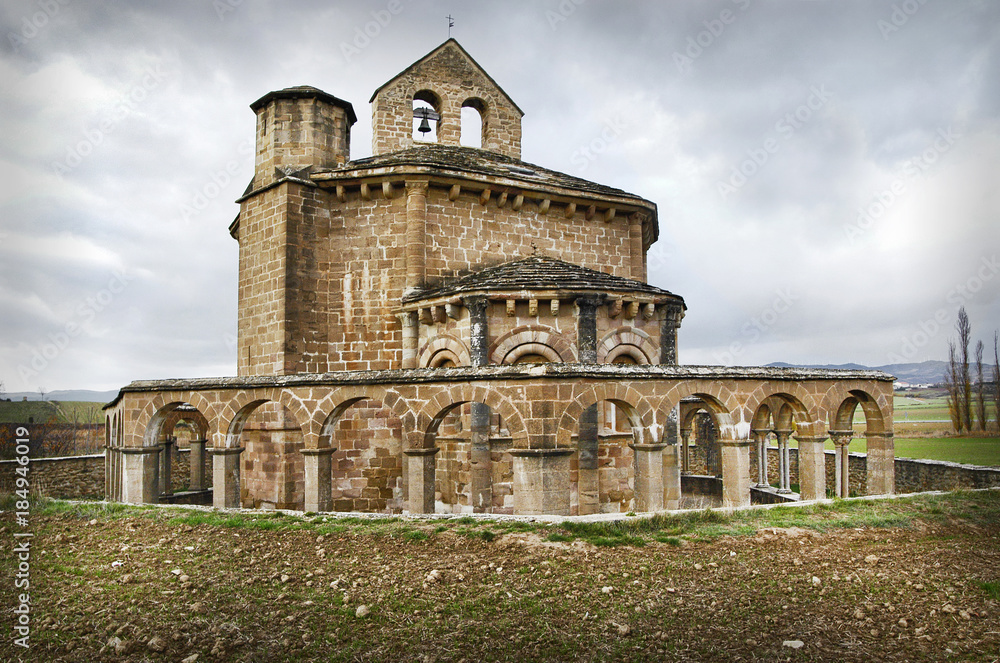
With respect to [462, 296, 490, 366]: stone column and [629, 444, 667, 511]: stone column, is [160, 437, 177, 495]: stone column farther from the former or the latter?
[629, 444, 667, 511]: stone column

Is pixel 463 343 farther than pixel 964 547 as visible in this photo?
Yes

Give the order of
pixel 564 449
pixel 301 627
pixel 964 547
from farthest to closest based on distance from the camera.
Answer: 1. pixel 564 449
2. pixel 964 547
3. pixel 301 627

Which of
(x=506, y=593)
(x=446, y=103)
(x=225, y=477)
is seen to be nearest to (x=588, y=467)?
(x=225, y=477)

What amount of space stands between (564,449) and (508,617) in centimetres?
339

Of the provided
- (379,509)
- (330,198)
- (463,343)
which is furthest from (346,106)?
(379,509)

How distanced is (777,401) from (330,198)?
10.8 m

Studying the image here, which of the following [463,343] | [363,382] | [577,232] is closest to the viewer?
[363,382]

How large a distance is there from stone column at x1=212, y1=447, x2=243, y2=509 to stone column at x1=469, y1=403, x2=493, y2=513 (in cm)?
385

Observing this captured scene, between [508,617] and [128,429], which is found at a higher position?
[128,429]

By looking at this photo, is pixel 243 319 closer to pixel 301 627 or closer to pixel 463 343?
pixel 463 343

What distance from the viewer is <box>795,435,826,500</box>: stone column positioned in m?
9.80

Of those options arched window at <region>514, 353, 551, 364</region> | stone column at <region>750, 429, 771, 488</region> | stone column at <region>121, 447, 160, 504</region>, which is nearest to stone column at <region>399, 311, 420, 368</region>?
arched window at <region>514, 353, 551, 364</region>

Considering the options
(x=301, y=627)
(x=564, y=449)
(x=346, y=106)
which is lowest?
(x=301, y=627)

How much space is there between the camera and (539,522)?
7035 millimetres
